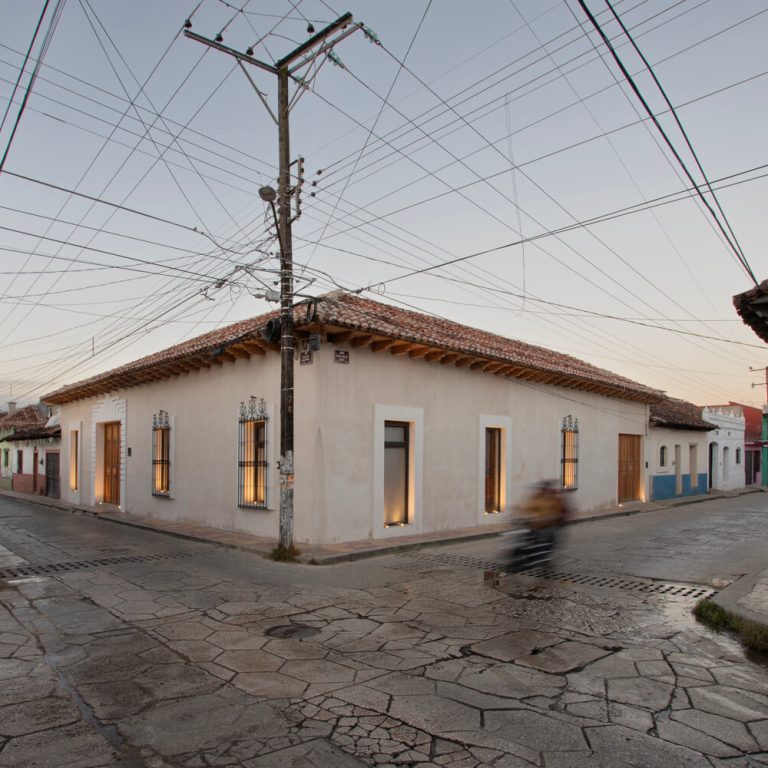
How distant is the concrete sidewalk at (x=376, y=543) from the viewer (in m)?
7.30

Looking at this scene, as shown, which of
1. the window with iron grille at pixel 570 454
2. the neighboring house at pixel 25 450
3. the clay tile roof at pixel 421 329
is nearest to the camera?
the clay tile roof at pixel 421 329

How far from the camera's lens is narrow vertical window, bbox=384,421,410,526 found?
1315 centimetres

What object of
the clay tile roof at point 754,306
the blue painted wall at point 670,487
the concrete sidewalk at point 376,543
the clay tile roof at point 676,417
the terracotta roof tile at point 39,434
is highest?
the clay tile roof at point 754,306

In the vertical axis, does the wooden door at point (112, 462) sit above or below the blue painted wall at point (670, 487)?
above

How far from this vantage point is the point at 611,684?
192 inches

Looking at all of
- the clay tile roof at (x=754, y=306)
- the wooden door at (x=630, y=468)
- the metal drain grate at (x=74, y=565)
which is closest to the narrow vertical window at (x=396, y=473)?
the metal drain grate at (x=74, y=565)

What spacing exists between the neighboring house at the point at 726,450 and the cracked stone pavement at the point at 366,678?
A: 26568 millimetres

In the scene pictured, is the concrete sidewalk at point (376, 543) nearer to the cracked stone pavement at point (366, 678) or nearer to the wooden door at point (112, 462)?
the cracked stone pavement at point (366, 678)

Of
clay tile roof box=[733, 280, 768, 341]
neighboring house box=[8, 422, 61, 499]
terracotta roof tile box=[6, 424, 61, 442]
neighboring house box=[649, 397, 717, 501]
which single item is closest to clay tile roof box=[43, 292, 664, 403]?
neighboring house box=[649, 397, 717, 501]

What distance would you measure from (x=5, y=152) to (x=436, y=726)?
325 inches

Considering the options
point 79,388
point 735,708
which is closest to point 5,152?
point 735,708

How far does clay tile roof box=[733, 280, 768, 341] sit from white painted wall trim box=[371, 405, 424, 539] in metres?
7.09

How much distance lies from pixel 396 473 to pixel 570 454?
751 centimetres

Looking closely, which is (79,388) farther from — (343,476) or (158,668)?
(158,668)
